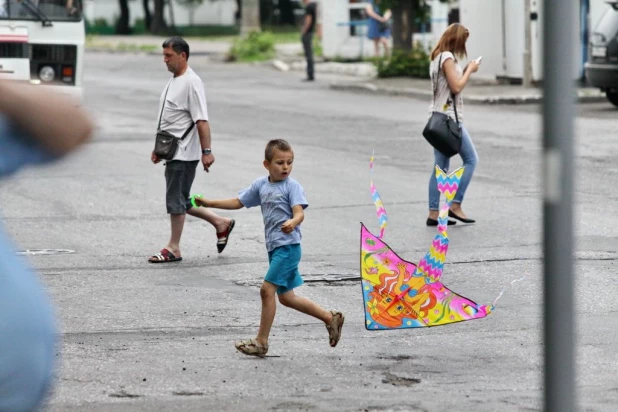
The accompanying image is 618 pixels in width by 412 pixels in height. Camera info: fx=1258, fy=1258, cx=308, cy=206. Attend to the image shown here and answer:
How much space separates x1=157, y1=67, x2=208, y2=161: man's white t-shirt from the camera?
9648mm

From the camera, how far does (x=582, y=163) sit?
14.6 m

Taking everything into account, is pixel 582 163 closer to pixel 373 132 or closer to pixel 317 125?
pixel 373 132

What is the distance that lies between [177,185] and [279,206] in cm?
298

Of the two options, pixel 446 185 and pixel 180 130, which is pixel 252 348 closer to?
pixel 446 185

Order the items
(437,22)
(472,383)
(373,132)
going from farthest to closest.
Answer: (437,22) < (373,132) < (472,383)

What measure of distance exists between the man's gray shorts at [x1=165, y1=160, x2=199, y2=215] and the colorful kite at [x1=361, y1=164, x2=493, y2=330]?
312 cm

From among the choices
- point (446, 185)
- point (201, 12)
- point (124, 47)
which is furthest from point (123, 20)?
point (446, 185)

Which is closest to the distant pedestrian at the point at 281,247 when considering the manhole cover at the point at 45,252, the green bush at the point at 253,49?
the manhole cover at the point at 45,252

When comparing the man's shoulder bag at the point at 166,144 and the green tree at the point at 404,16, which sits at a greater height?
the green tree at the point at 404,16

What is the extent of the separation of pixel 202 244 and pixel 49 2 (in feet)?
26.5

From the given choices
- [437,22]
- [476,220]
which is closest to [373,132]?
[476,220]

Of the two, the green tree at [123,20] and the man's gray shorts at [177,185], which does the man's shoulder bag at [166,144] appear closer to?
the man's gray shorts at [177,185]

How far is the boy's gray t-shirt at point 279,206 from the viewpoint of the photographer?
6742mm

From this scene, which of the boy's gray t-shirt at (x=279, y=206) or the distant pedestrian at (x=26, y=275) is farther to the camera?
the boy's gray t-shirt at (x=279, y=206)
